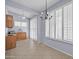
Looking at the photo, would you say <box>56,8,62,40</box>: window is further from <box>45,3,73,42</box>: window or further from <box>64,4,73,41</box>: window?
<box>64,4,73,41</box>: window

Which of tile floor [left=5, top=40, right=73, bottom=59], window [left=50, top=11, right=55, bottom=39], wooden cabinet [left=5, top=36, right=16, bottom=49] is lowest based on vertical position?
tile floor [left=5, top=40, right=73, bottom=59]

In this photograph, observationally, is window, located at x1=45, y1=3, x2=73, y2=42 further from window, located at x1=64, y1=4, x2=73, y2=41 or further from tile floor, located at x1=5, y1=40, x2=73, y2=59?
tile floor, located at x1=5, y1=40, x2=73, y2=59

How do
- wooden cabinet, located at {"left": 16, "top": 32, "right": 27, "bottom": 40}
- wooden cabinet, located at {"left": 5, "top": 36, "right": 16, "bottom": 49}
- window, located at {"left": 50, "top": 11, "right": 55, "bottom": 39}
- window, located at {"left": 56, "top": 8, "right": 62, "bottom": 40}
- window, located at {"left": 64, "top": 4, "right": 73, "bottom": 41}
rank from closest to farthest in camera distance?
window, located at {"left": 64, "top": 4, "right": 73, "bottom": 41} < window, located at {"left": 56, "top": 8, "right": 62, "bottom": 40} < wooden cabinet, located at {"left": 5, "top": 36, "right": 16, "bottom": 49} < window, located at {"left": 50, "top": 11, "right": 55, "bottom": 39} < wooden cabinet, located at {"left": 16, "top": 32, "right": 27, "bottom": 40}

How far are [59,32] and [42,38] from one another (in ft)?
7.68

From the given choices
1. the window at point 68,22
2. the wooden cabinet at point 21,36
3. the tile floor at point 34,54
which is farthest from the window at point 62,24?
the wooden cabinet at point 21,36

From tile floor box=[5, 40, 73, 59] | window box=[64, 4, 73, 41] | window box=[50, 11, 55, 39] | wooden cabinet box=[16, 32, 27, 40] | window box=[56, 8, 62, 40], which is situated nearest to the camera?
tile floor box=[5, 40, 73, 59]

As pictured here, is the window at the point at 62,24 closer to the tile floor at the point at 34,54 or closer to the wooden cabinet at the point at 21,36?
the tile floor at the point at 34,54

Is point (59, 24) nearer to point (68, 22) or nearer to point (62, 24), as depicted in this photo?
point (62, 24)

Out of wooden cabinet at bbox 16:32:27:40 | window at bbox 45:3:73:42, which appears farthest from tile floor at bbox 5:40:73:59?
wooden cabinet at bbox 16:32:27:40

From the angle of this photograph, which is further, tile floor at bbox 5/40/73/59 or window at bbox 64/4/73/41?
window at bbox 64/4/73/41

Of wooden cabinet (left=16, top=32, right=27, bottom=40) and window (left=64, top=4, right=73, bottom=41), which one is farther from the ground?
window (left=64, top=4, right=73, bottom=41)

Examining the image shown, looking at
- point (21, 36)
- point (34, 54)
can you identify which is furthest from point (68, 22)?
point (21, 36)
